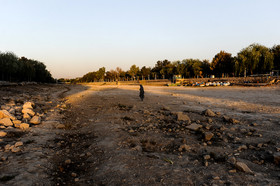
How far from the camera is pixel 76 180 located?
334 centimetres

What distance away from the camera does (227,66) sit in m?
60.3

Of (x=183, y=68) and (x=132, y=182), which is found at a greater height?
(x=183, y=68)

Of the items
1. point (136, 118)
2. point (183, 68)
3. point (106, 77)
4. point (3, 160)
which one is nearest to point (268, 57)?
point (183, 68)

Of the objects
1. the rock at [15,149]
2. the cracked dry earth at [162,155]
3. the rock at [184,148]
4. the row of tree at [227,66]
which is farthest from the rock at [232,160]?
the row of tree at [227,66]

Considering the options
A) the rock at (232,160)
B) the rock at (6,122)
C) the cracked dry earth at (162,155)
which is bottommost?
the cracked dry earth at (162,155)

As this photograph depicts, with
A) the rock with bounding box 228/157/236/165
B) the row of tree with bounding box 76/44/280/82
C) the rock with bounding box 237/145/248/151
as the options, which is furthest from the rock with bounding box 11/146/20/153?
the row of tree with bounding box 76/44/280/82

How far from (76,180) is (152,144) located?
264 centimetres

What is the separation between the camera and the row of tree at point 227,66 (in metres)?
47.3

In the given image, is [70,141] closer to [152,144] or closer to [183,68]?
[152,144]

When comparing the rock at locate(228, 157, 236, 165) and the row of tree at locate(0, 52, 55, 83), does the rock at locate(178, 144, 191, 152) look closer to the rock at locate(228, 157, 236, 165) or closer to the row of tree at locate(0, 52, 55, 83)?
the rock at locate(228, 157, 236, 165)

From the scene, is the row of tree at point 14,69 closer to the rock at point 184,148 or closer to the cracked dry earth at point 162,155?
the cracked dry earth at point 162,155

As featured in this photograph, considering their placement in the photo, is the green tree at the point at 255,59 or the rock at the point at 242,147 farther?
the green tree at the point at 255,59

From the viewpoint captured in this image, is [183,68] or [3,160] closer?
[3,160]

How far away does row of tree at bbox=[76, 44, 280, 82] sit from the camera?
47344 mm
